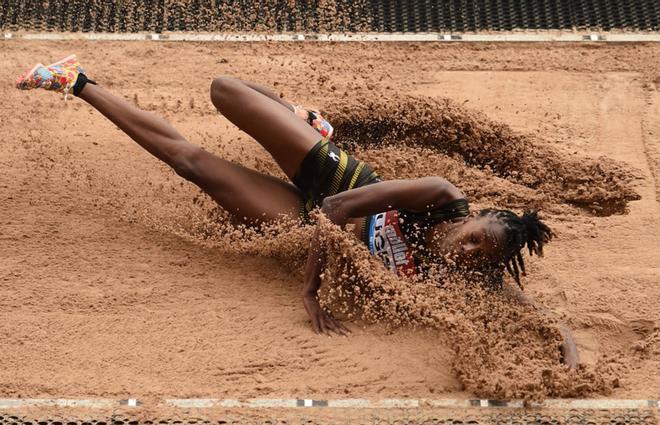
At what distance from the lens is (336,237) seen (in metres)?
4.60

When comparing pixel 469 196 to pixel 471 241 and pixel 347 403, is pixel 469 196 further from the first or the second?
pixel 347 403

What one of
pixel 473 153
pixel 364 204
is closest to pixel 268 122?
pixel 364 204

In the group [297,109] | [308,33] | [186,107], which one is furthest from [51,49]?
[297,109]

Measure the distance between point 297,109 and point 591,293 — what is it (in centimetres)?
154

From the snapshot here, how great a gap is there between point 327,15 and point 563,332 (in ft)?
9.77

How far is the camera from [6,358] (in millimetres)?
4484

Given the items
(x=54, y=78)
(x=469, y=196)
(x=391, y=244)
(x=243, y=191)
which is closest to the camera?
(x=391, y=244)

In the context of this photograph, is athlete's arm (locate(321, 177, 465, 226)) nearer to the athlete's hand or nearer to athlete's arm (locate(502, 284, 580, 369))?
the athlete's hand

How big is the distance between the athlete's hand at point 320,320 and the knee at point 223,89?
0.99 meters

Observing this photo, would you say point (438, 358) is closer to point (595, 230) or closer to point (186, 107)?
point (595, 230)

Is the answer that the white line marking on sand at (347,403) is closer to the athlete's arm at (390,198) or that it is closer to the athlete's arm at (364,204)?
the athlete's arm at (364,204)

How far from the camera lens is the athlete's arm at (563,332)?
14.8 ft

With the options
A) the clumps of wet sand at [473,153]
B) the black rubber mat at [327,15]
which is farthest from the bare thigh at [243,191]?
the black rubber mat at [327,15]

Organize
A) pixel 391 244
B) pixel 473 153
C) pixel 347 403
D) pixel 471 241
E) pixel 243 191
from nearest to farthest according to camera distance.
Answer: pixel 347 403, pixel 471 241, pixel 391 244, pixel 243 191, pixel 473 153
